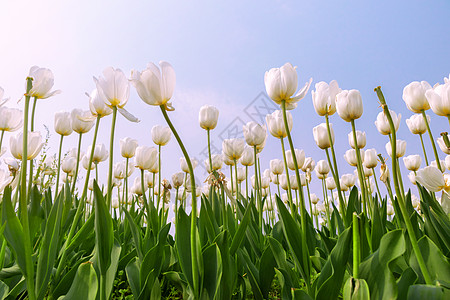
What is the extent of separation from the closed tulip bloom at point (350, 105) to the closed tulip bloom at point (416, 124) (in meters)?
1.65

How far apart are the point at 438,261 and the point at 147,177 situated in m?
2.84

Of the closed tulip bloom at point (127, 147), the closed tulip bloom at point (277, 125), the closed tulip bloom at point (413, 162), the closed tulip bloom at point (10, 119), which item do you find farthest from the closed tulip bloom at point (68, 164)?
the closed tulip bloom at point (413, 162)

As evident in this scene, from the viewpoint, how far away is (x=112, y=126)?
1335 millimetres

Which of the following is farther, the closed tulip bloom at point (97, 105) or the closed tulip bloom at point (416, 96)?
the closed tulip bloom at point (416, 96)

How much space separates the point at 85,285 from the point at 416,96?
2035 millimetres

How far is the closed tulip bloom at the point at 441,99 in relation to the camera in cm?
163

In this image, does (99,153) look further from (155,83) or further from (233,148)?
(155,83)

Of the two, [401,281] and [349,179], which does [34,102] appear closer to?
[401,281]

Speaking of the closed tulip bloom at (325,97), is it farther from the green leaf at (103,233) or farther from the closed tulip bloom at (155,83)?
the green leaf at (103,233)

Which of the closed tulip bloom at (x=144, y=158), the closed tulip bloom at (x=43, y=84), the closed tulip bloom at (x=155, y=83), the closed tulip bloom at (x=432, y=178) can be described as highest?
the closed tulip bloom at (x=43, y=84)

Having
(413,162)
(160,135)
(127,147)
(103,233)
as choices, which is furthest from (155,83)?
(413,162)

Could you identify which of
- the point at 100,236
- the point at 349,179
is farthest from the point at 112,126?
the point at 349,179

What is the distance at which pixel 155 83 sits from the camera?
1.18m

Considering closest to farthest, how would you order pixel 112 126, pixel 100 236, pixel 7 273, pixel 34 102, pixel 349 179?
pixel 100 236, pixel 112 126, pixel 7 273, pixel 34 102, pixel 349 179
